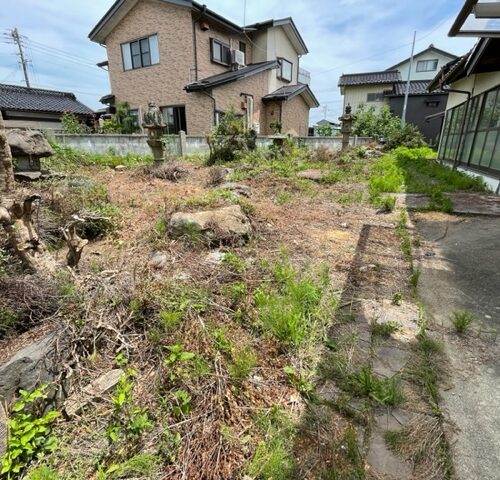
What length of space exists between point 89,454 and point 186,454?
44cm

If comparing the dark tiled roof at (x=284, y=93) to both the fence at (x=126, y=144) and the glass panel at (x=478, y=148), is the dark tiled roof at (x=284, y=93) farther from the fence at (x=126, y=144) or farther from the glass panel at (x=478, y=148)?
the glass panel at (x=478, y=148)

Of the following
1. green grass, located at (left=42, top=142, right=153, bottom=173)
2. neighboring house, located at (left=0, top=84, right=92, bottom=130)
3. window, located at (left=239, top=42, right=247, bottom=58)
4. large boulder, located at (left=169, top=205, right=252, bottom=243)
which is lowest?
large boulder, located at (left=169, top=205, right=252, bottom=243)

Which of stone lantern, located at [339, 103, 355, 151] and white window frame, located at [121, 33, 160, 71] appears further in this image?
white window frame, located at [121, 33, 160, 71]

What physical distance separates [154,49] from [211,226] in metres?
14.0

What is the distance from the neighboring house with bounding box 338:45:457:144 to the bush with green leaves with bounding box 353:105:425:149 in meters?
1.96

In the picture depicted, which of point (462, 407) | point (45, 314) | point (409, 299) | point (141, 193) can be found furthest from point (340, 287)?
point (141, 193)

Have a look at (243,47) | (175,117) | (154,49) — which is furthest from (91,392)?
(243,47)

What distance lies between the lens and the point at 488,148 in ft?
21.5

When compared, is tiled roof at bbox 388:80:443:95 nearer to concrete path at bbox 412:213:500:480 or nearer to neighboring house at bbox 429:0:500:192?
neighboring house at bbox 429:0:500:192

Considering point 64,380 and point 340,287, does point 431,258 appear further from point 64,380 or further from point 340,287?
point 64,380

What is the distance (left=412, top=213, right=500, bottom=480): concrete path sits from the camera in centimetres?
132

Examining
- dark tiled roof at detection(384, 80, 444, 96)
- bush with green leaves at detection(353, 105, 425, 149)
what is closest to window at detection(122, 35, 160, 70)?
bush with green leaves at detection(353, 105, 425, 149)

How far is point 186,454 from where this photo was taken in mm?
1303

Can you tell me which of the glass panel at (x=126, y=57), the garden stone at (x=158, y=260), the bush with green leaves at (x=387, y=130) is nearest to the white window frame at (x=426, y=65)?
the bush with green leaves at (x=387, y=130)
